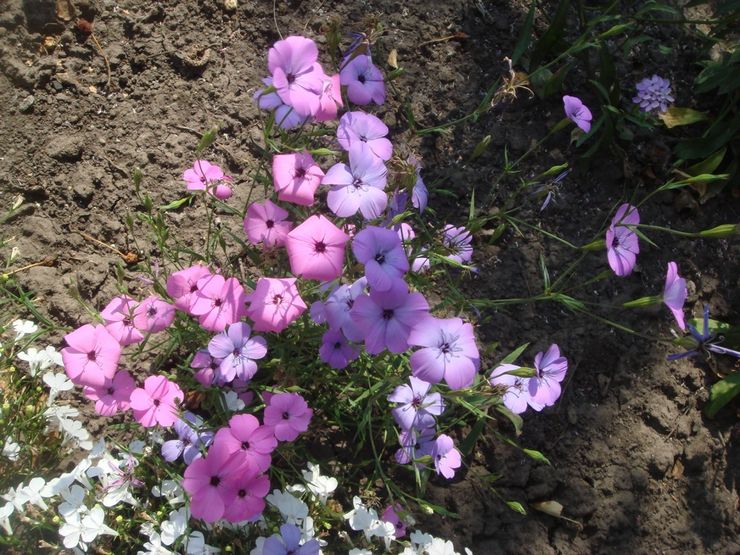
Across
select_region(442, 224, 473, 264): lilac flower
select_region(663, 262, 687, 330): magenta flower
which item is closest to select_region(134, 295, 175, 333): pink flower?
select_region(442, 224, 473, 264): lilac flower

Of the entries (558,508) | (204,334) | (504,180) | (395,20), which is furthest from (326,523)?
(395,20)

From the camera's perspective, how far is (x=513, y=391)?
6.36 feet

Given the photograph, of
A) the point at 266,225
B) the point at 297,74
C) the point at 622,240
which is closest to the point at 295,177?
the point at 266,225

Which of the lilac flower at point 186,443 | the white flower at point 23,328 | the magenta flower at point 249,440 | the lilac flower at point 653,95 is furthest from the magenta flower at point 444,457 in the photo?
the lilac flower at point 653,95

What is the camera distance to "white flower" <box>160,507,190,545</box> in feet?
5.97

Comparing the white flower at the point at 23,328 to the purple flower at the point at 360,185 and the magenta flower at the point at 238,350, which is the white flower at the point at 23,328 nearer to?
the magenta flower at the point at 238,350

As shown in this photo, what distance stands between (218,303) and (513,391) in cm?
86

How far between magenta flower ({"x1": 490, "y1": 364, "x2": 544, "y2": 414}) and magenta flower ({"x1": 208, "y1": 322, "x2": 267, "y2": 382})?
2.13 feet

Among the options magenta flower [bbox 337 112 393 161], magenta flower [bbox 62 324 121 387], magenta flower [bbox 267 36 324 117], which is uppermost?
magenta flower [bbox 267 36 324 117]

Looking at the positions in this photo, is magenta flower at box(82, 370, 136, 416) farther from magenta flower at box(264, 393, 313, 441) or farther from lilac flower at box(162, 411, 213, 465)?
magenta flower at box(264, 393, 313, 441)

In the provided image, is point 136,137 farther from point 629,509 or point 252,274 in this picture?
point 629,509

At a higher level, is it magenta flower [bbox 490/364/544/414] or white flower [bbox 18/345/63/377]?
magenta flower [bbox 490/364/544/414]

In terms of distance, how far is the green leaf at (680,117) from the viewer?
2.77 meters

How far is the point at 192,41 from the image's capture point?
258 cm
